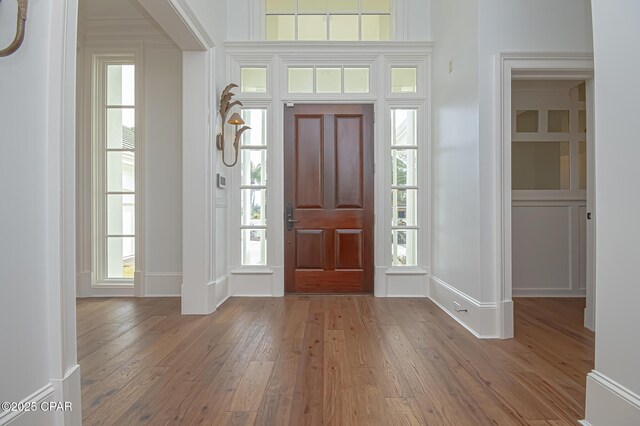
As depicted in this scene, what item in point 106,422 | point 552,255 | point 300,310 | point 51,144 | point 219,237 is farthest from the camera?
point 552,255

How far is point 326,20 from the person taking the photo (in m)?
4.02

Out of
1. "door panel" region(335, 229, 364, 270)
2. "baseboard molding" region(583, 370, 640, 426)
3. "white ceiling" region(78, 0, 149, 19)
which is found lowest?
"baseboard molding" region(583, 370, 640, 426)

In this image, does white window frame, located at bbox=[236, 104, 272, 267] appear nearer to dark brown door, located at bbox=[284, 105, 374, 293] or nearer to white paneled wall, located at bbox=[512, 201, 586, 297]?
dark brown door, located at bbox=[284, 105, 374, 293]

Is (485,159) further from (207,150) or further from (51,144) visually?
(51,144)

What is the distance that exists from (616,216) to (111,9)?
4.63 m

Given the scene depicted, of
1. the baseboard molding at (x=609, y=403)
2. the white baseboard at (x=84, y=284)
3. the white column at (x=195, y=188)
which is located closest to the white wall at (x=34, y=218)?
the white column at (x=195, y=188)

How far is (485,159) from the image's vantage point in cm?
267

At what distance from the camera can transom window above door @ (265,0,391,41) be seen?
4008 millimetres

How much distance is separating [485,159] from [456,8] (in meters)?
1.47

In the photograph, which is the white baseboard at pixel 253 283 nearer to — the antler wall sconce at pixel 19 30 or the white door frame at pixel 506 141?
the white door frame at pixel 506 141

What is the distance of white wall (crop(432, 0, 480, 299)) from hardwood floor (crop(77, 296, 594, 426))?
545 mm

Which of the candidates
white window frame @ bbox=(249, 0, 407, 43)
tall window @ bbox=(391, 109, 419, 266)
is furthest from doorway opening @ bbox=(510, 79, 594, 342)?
white window frame @ bbox=(249, 0, 407, 43)

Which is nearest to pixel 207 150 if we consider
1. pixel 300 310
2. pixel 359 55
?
pixel 300 310

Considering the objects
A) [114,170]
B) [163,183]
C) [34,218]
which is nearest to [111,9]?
[114,170]
